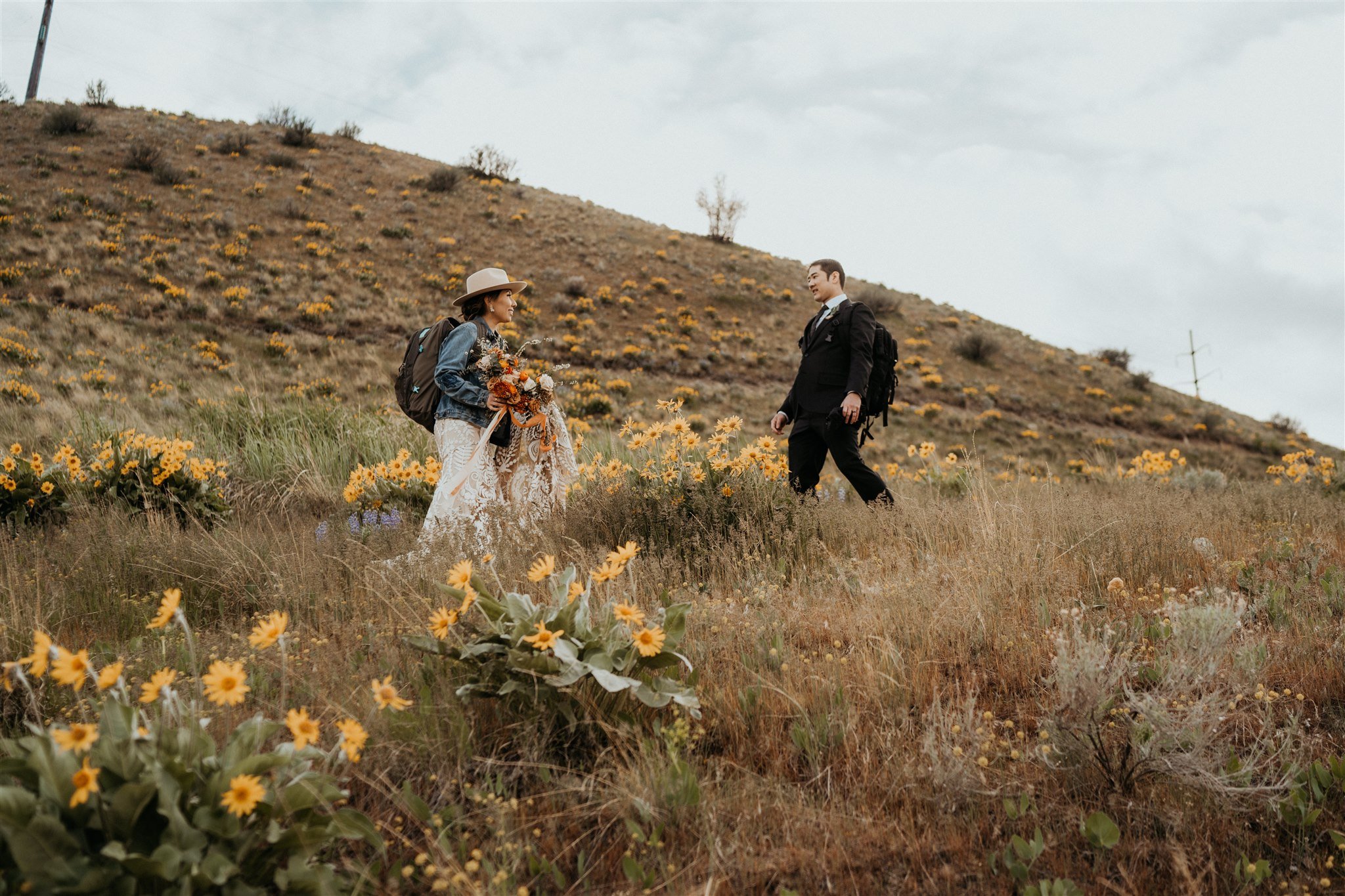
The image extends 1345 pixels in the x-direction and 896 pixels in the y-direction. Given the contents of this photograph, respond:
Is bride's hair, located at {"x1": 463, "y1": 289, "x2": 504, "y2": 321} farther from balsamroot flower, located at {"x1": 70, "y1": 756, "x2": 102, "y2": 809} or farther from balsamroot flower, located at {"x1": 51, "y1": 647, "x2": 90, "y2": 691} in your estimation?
balsamroot flower, located at {"x1": 70, "y1": 756, "x2": 102, "y2": 809}

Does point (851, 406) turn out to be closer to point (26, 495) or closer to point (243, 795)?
point (243, 795)

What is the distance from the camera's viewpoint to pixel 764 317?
2805 centimetres

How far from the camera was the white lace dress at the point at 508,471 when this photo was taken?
15.4 ft

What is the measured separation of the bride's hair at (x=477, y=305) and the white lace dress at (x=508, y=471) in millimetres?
764

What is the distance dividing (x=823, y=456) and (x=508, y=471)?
224cm

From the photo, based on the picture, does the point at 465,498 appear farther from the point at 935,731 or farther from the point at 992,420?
the point at 992,420

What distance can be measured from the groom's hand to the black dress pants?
0.17 m

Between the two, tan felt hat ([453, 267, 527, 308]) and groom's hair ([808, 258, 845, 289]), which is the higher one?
groom's hair ([808, 258, 845, 289])

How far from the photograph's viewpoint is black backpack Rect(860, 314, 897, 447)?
17.3ft

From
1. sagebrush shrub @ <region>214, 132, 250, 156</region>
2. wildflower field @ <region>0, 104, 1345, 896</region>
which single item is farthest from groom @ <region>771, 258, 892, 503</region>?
sagebrush shrub @ <region>214, 132, 250, 156</region>

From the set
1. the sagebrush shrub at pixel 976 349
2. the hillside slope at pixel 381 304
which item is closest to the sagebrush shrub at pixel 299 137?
the hillside slope at pixel 381 304

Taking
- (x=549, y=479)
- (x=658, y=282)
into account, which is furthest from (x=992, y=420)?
(x=549, y=479)

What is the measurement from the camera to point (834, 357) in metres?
5.25

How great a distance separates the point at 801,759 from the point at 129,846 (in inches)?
61.6
